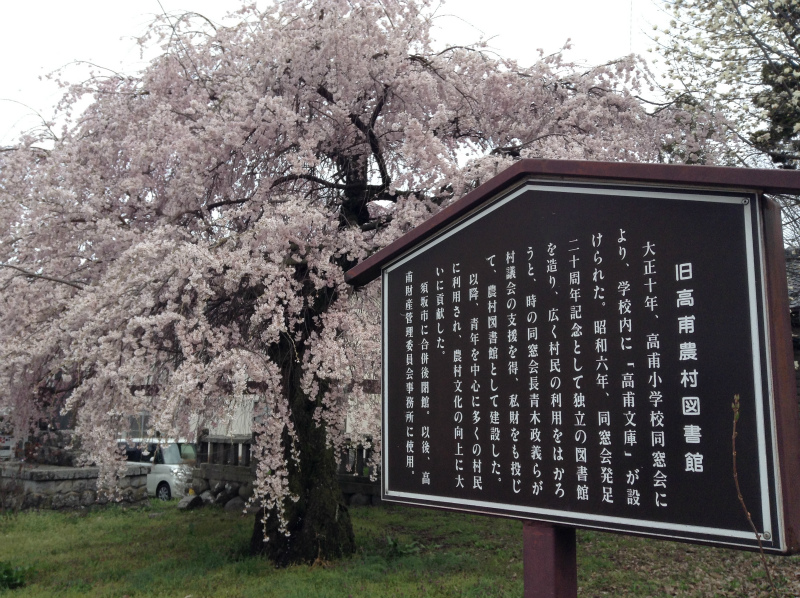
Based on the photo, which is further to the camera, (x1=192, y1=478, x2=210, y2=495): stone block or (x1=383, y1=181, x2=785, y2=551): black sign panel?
(x1=192, y1=478, x2=210, y2=495): stone block

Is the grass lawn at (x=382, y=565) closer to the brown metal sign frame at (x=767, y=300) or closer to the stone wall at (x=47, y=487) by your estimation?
the stone wall at (x=47, y=487)

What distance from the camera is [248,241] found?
7711 millimetres

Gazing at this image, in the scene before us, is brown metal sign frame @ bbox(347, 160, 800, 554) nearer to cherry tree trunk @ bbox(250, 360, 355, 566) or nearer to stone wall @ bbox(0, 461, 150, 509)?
cherry tree trunk @ bbox(250, 360, 355, 566)

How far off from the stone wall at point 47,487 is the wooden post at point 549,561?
1287cm

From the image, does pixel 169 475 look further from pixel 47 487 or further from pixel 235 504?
pixel 235 504

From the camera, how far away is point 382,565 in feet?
26.9

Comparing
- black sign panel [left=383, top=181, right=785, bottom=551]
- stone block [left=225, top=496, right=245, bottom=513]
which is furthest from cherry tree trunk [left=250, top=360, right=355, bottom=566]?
stone block [left=225, top=496, right=245, bottom=513]

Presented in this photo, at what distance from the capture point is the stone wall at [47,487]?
1433cm

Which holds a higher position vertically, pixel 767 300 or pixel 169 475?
pixel 767 300

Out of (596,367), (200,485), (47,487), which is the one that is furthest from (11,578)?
(596,367)

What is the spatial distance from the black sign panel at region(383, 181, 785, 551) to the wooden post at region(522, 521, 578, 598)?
18 cm

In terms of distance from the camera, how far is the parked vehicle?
16625 mm

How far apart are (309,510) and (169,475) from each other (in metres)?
9.96

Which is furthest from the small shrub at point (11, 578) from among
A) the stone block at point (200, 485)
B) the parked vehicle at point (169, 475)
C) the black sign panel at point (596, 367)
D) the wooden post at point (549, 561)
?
the parked vehicle at point (169, 475)
